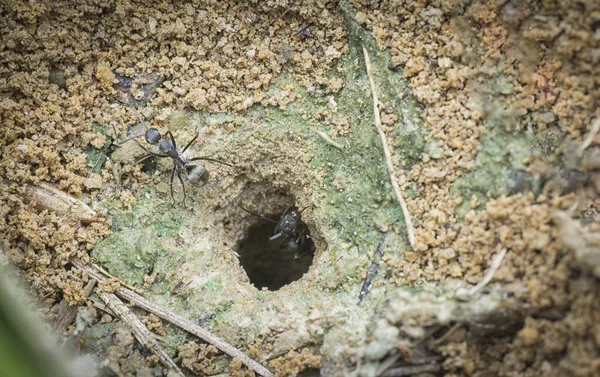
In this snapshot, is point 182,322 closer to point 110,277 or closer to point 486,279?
point 110,277

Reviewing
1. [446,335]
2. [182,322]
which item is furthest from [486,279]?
[182,322]

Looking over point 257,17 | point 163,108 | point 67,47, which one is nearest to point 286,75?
point 257,17

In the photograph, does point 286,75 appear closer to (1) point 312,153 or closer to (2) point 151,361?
(1) point 312,153

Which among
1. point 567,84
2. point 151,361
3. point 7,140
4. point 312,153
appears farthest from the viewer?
point 312,153

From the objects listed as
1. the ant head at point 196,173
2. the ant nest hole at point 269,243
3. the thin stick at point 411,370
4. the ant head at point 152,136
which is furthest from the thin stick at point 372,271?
the ant head at point 152,136

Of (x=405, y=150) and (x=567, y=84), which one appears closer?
(x=567, y=84)

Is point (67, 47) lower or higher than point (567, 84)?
higher

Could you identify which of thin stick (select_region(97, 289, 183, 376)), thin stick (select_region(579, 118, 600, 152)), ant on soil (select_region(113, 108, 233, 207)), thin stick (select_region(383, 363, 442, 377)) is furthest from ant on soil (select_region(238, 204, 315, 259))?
thin stick (select_region(579, 118, 600, 152))

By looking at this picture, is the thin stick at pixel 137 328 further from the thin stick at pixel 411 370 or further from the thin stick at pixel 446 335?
the thin stick at pixel 446 335
